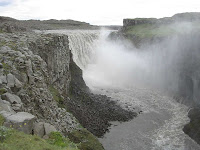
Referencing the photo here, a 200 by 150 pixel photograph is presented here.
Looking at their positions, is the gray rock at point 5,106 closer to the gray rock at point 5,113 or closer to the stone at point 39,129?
the gray rock at point 5,113

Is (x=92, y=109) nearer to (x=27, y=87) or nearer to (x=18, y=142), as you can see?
(x=27, y=87)

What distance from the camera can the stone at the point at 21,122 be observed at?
1083 centimetres

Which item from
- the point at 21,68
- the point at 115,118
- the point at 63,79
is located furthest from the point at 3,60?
the point at 115,118

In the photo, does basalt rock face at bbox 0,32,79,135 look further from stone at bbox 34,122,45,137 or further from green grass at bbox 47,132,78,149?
green grass at bbox 47,132,78,149

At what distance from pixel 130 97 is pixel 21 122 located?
34.6m

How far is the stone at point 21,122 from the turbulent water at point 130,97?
658 inches

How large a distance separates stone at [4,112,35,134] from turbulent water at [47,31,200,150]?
16705 mm

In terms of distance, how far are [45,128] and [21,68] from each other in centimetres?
636

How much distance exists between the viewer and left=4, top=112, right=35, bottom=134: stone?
10.8 metres

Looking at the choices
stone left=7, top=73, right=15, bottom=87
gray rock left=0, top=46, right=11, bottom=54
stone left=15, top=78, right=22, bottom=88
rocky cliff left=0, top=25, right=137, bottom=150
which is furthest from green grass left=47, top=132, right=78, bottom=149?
gray rock left=0, top=46, right=11, bottom=54

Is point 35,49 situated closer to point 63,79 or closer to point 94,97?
point 63,79

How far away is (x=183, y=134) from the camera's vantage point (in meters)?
29.8

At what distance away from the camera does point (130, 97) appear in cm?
4384

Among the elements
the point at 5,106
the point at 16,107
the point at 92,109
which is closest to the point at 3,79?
the point at 16,107
